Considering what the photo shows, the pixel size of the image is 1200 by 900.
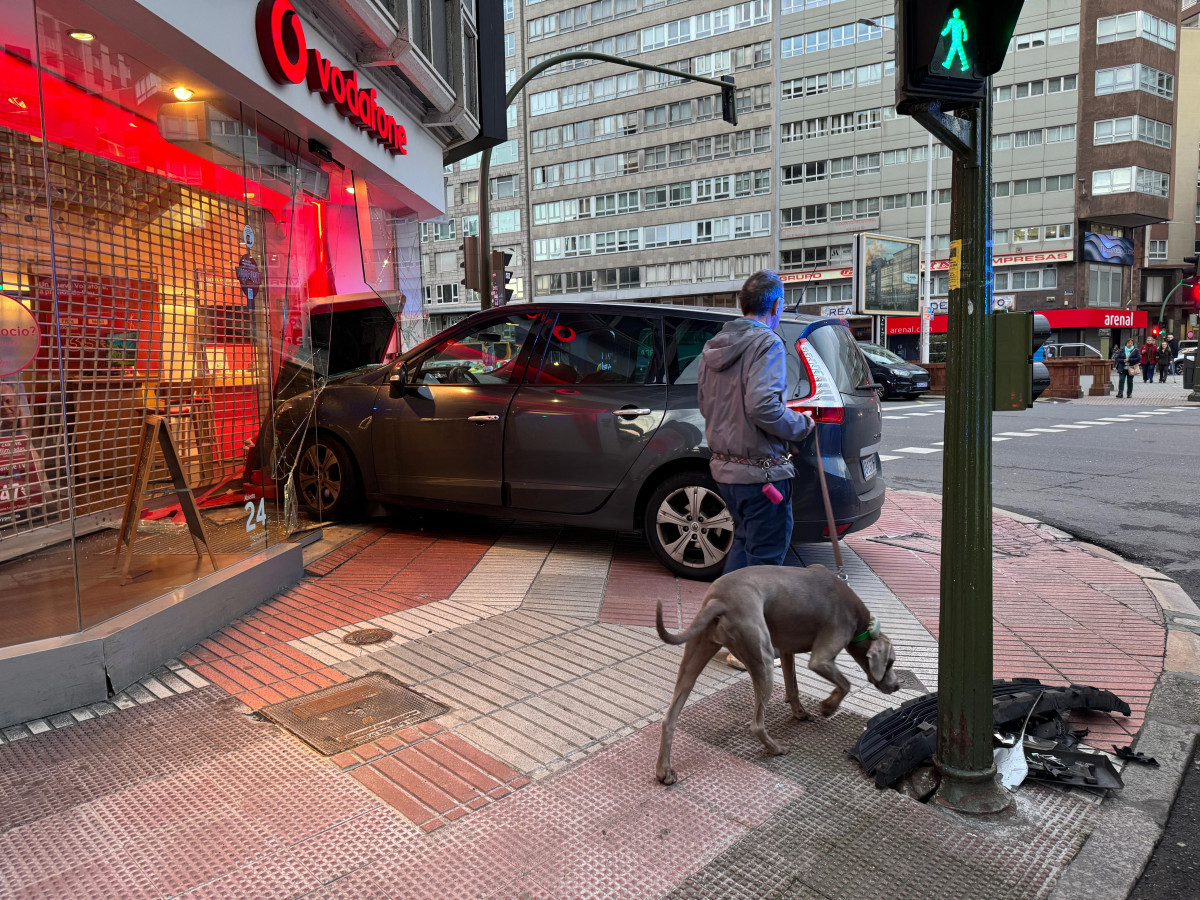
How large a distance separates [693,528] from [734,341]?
1715 mm

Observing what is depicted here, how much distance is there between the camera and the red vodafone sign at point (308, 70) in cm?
636

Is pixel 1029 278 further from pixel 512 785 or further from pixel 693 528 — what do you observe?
pixel 512 785

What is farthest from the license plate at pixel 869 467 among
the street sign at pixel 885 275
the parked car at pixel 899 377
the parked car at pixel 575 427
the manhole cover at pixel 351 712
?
the street sign at pixel 885 275

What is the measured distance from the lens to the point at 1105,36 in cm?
5291

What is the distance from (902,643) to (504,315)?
12.1 feet

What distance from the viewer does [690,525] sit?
586 cm

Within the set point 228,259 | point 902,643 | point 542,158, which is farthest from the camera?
point 542,158

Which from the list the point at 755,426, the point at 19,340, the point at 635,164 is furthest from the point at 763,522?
the point at 635,164

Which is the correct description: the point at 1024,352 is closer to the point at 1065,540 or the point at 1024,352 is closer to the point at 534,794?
the point at 534,794

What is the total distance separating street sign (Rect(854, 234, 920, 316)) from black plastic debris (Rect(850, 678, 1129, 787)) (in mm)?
29588

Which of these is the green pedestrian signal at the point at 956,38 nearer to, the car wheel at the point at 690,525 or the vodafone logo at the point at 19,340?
the car wheel at the point at 690,525

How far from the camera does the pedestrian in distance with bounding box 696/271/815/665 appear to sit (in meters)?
4.39

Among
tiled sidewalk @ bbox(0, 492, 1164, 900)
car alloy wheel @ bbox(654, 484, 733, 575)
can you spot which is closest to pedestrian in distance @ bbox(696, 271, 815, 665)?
tiled sidewalk @ bbox(0, 492, 1164, 900)

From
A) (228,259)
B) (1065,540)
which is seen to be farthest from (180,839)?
(1065,540)
